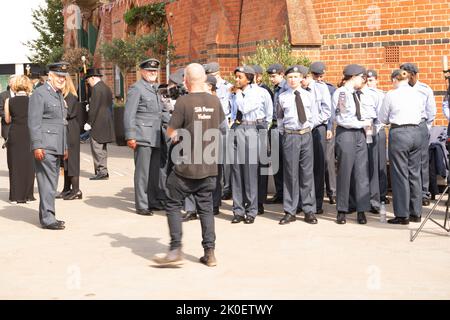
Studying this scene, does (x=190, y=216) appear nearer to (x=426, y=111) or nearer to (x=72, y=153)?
(x=72, y=153)

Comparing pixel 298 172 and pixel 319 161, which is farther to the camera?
pixel 319 161

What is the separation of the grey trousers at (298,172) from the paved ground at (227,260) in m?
0.28

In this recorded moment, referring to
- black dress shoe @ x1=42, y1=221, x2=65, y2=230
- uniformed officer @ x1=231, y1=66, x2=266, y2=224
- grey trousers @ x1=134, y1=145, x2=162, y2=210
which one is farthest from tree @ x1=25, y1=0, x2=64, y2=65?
black dress shoe @ x1=42, y1=221, x2=65, y2=230

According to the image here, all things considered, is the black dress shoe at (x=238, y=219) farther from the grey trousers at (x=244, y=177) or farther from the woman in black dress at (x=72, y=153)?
the woman in black dress at (x=72, y=153)

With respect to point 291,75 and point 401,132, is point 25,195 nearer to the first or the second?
point 291,75

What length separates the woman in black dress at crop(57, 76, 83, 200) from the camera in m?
12.9

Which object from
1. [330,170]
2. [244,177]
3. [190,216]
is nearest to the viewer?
[244,177]

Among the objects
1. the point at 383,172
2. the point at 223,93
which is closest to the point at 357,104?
the point at 383,172

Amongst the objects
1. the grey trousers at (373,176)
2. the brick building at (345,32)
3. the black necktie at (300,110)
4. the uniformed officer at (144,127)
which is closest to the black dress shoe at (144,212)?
the uniformed officer at (144,127)

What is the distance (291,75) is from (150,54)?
14.7m

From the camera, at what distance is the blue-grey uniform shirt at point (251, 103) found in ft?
35.0

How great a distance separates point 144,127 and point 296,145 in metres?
2.28

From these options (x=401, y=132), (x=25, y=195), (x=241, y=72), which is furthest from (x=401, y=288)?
(x=25, y=195)

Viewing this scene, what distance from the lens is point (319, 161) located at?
1147cm
